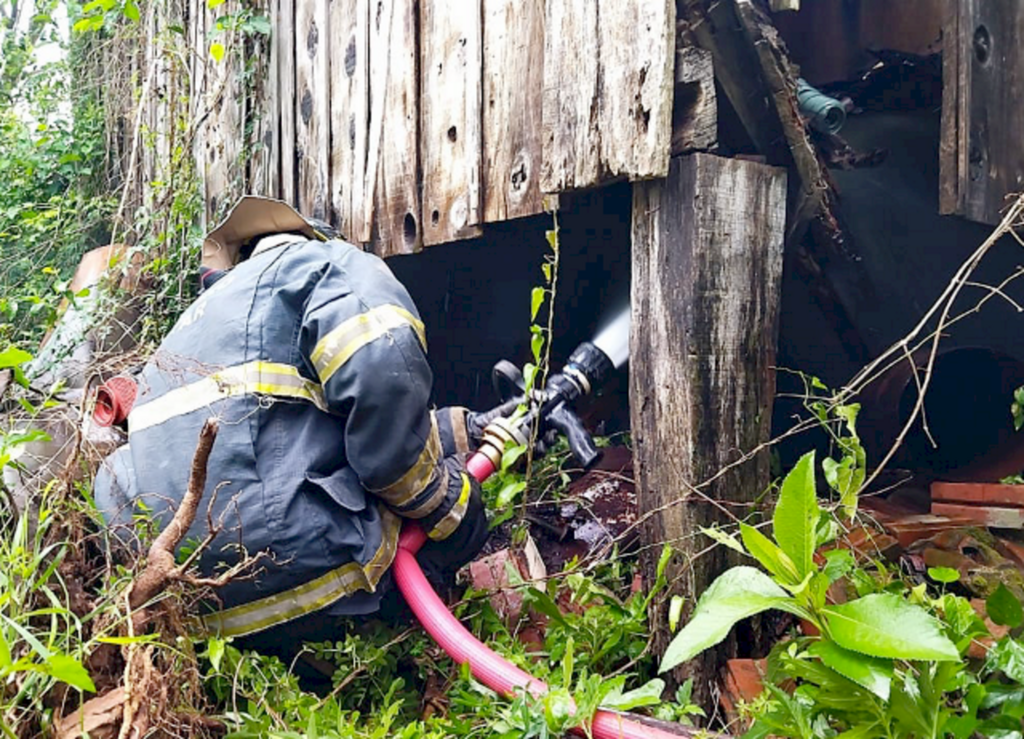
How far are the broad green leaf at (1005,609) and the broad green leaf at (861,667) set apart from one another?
0.31 m

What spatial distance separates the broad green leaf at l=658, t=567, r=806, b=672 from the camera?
1.20 meters

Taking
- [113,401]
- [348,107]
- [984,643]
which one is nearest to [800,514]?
[984,643]

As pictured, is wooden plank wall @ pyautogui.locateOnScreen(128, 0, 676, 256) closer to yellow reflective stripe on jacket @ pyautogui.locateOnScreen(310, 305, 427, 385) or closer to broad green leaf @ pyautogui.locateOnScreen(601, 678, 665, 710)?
yellow reflective stripe on jacket @ pyautogui.locateOnScreen(310, 305, 427, 385)

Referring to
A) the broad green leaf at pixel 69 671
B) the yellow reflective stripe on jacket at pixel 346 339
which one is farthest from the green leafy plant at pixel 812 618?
the yellow reflective stripe on jacket at pixel 346 339

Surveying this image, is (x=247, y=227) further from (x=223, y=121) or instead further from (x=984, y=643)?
(x=984, y=643)

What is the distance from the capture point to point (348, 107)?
341 centimetres

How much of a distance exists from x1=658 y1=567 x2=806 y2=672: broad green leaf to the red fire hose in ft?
1.43

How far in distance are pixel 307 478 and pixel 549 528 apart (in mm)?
896

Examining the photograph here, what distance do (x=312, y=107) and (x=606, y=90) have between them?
6.37 ft

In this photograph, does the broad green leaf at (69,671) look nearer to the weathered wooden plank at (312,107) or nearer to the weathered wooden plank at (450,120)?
the weathered wooden plank at (450,120)

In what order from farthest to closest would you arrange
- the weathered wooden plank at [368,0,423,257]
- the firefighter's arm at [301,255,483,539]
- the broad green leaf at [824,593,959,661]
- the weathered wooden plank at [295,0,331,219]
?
the weathered wooden plank at [295,0,331,219] < the weathered wooden plank at [368,0,423,257] < the firefighter's arm at [301,255,483,539] < the broad green leaf at [824,593,959,661]

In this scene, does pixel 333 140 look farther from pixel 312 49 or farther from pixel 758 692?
pixel 758 692

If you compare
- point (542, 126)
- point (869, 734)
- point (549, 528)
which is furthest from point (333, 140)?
point (869, 734)

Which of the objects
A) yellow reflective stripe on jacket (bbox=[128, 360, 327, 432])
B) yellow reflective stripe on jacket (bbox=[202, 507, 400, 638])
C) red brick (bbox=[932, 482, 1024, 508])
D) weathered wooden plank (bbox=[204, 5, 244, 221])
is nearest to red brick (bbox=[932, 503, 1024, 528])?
red brick (bbox=[932, 482, 1024, 508])
